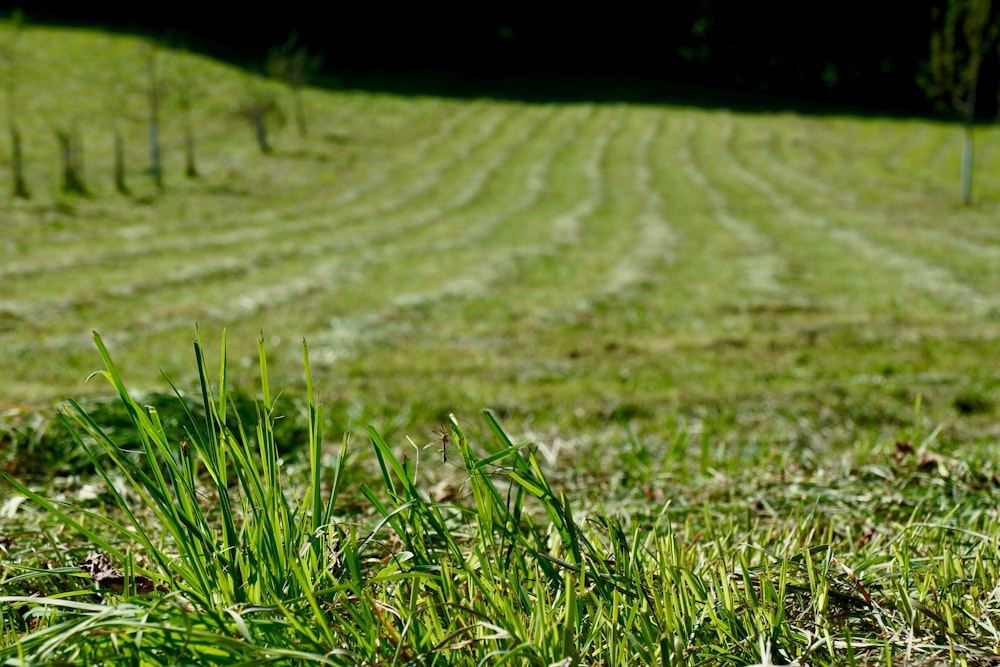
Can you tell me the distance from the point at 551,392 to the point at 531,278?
16.3 feet

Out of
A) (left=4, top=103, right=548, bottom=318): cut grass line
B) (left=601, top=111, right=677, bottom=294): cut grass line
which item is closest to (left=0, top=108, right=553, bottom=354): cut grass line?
(left=4, top=103, right=548, bottom=318): cut grass line

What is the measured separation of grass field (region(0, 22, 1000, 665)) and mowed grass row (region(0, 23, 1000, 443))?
6cm

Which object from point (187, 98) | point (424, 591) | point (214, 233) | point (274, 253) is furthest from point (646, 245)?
point (187, 98)

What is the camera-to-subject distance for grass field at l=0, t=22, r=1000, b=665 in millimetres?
1138

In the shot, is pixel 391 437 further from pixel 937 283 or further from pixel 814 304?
pixel 937 283

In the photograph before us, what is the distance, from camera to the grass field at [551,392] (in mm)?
1138

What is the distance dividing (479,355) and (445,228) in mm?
9030

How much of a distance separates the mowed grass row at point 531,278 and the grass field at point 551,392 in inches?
2.4

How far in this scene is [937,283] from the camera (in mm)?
9156

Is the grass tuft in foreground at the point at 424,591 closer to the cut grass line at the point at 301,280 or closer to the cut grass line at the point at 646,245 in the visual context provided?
the cut grass line at the point at 301,280

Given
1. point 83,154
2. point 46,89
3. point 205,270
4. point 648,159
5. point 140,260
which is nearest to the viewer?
point 205,270

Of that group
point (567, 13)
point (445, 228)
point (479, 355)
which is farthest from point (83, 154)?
point (567, 13)

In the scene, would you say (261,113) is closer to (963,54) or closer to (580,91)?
(963,54)

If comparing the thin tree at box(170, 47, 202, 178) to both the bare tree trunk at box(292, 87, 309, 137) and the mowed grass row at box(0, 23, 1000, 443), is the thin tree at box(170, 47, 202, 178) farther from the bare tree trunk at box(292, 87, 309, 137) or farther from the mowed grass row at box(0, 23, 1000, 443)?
the bare tree trunk at box(292, 87, 309, 137)
